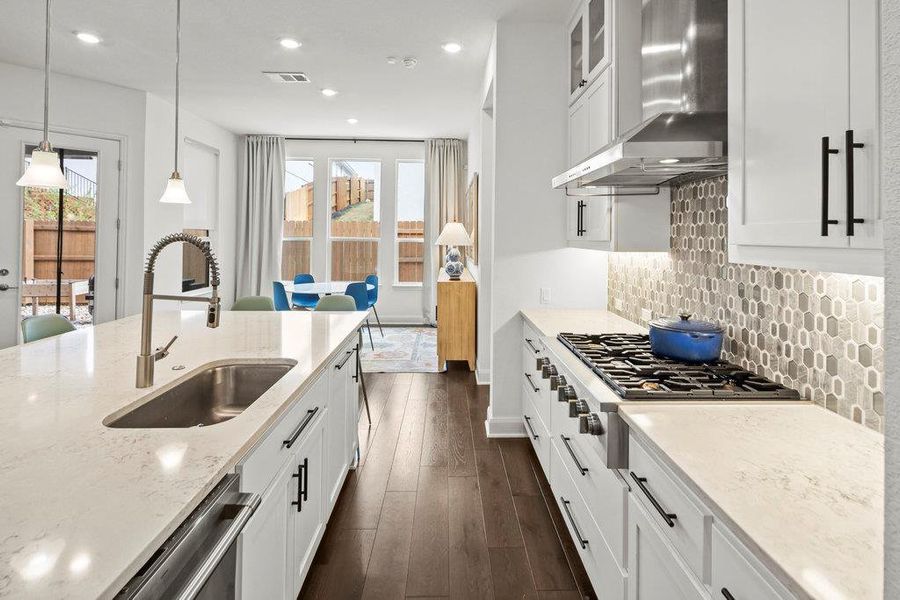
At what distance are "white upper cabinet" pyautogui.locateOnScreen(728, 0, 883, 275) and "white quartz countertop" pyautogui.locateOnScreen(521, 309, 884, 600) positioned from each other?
426mm

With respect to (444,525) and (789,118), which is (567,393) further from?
(789,118)

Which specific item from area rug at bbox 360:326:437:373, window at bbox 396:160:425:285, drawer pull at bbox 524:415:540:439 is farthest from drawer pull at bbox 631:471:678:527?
window at bbox 396:160:425:285

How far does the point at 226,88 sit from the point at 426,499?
4695 millimetres

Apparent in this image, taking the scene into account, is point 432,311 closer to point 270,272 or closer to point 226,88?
point 270,272

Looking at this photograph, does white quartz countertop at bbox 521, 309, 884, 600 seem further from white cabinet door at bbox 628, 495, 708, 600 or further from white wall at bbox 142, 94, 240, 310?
white wall at bbox 142, 94, 240, 310

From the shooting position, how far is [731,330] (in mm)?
2139

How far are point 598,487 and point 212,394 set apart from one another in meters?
1.43

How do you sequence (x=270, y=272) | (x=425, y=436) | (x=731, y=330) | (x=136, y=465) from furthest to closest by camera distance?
(x=270, y=272) → (x=425, y=436) → (x=731, y=330) → (x=136, y=465)

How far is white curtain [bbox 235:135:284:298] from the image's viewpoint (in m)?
7.92

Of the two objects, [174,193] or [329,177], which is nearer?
[174,193]

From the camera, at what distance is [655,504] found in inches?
53.0

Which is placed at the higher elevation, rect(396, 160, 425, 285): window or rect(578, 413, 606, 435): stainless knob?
rect(396, 160, 425, 285): window

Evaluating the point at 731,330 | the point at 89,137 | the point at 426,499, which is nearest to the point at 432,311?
the point at 89,137

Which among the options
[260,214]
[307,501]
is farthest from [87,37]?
[307,501]
